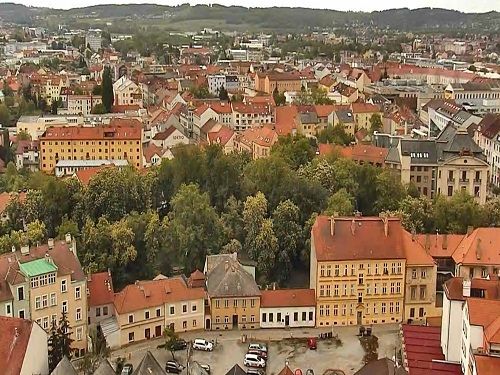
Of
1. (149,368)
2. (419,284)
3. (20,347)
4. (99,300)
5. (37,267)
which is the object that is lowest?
(99,300)

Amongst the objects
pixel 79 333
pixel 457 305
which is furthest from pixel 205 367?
pixel 457 305

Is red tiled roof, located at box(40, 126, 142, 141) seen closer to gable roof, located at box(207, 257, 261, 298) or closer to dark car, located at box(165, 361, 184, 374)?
gable roof, located at box(207, 257, 261, 298)

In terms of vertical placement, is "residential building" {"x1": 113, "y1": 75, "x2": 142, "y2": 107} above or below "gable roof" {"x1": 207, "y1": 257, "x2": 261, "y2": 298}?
above

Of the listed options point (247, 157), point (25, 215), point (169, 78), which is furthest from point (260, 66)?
point (25, 215)

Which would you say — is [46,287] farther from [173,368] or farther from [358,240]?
[358,240]

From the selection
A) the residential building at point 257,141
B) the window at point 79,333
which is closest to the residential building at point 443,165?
the residential building at point 257,141

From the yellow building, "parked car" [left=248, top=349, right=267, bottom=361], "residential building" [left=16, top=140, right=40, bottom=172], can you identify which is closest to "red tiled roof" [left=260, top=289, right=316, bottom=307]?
"parked car" [left=248, top=349, right=267, bottom=361]

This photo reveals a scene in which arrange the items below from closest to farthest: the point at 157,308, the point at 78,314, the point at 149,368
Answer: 1. the point at 149,368
2. the point at 78,314
3. the point at 157,308
